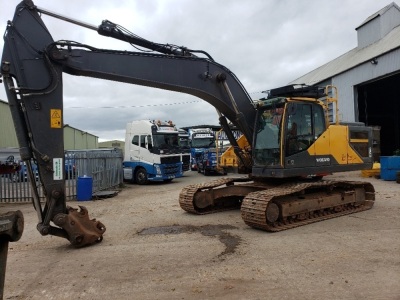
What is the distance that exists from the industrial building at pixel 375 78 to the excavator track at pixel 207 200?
1245cm

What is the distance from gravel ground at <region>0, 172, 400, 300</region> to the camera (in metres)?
A: 4.48

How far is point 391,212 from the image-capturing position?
8992mm

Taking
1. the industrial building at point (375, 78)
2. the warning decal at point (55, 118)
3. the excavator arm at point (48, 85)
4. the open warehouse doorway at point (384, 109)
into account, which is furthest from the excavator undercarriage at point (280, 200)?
the open warehouse doorway at point (384, 109)

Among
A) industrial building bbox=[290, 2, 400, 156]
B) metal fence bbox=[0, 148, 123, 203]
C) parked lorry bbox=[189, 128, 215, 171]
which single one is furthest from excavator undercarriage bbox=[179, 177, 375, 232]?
parked lorry bbox=[189, 128, 215, 171]

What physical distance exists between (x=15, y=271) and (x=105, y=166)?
33.5 feet

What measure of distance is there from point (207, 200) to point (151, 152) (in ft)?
30.4

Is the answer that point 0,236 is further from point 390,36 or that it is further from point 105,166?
point 390,36

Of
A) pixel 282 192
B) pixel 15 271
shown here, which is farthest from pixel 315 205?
pixel 15 271

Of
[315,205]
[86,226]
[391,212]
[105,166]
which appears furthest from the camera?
[105,166]

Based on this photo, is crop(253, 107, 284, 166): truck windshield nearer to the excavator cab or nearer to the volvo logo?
the excavator cab

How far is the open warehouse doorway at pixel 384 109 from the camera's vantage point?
23469 millimetres

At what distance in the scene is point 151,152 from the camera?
1822 cm

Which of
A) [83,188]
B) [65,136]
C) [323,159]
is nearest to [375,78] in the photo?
[323,159]

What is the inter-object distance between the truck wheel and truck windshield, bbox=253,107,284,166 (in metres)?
10.9
